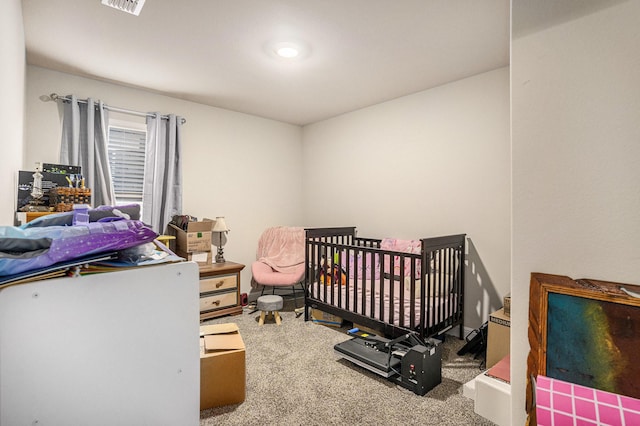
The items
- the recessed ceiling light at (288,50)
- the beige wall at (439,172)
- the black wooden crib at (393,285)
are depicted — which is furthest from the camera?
the beige wall at (439,172)

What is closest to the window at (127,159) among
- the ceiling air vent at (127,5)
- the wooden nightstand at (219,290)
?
the wooden nightstand at (219,290)

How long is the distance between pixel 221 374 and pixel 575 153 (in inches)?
80.9

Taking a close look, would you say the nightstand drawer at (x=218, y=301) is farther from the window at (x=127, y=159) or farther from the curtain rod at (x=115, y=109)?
the curtain rod at (x=115, y=109)

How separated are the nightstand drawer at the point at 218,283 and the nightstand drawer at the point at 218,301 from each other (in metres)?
0.07

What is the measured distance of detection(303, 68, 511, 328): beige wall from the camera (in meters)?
2.79

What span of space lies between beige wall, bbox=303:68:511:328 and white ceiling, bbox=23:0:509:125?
272 mm

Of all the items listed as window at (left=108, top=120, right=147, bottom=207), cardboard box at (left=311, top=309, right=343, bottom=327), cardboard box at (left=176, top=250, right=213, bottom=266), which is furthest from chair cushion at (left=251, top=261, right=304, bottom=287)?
window at (left=108, top=120, right=147, bottom=207)

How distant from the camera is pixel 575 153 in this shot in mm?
1245

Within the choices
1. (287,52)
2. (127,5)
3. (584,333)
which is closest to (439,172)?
(287,52)

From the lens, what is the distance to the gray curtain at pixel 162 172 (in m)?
3.34

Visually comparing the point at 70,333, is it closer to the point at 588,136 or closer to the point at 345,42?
Answer: the point at 588,136

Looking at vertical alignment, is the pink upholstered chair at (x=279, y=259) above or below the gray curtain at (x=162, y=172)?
below

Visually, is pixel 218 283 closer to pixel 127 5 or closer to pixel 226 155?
pixel 226 155

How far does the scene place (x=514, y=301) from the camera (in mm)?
1397
